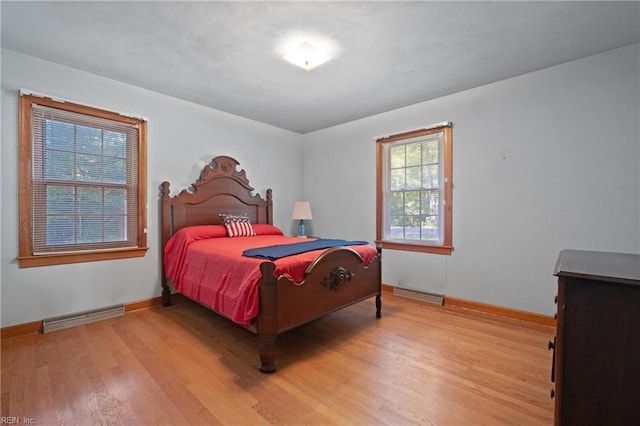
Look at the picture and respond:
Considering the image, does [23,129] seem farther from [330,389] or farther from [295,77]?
[330,389]

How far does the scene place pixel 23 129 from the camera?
2455mm

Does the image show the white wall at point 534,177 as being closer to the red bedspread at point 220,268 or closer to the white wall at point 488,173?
the white wall at point 488,173

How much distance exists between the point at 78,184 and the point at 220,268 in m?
1.75

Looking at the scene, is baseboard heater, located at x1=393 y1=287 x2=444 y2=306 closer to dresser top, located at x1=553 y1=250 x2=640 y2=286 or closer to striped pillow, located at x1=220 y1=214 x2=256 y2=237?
striped pillow, located at x1=220 y1=214 x2=256 y2=237

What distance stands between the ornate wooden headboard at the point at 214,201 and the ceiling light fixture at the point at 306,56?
1.85m

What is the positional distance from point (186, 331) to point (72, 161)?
77.7 inches

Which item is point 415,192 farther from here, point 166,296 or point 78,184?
point 78,184

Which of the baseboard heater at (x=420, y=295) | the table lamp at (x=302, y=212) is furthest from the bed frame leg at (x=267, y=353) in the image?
the table lamp at (x=302, y=212)

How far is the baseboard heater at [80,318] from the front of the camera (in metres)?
2.55

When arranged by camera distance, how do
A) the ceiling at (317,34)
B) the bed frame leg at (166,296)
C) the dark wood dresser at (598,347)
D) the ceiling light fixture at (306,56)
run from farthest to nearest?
the bed frame leg at (166,296), the ceiling light fixture at (306,56), the ceiling at (317,34), the dark wood dresser at (598,347)

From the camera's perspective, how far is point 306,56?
2352mm

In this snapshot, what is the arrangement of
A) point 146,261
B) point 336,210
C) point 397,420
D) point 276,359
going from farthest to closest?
point 336,210 < point 146,261 < point 276,359 < point 397,420

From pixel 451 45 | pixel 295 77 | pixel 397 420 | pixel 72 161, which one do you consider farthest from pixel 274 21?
pixel 397 420

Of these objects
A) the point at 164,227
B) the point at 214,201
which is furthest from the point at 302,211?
the point at 164,227
